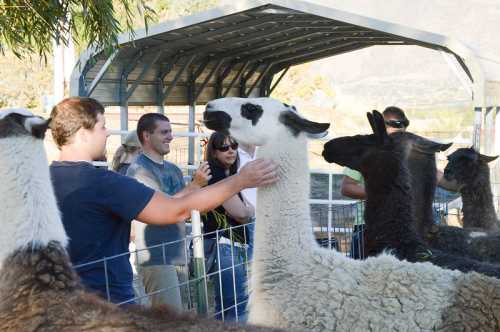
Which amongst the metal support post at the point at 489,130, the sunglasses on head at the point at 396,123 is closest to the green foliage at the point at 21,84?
the metal support post at the point at 489,130

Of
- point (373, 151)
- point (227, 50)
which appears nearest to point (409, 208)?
point (373, 151)

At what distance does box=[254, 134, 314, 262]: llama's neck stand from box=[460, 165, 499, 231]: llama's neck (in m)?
3.01

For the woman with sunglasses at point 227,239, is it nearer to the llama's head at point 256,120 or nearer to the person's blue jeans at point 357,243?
the llama's head at point 256,120

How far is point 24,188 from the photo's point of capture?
2.81 meters

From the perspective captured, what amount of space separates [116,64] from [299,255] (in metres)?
7.93

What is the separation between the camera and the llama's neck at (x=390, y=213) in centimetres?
474

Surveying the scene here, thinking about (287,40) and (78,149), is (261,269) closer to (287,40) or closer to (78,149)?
(78,149)

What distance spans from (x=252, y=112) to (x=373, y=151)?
4.67 ft

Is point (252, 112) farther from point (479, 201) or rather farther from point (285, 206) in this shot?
point (479, 201)

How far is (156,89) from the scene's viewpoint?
1275 cm

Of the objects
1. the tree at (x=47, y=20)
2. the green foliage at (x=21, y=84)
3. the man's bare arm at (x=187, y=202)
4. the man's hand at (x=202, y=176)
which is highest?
the green foliage at (x=21, y=84)

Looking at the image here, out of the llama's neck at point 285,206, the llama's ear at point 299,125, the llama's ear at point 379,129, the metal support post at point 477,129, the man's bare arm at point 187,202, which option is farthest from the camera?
the metal support post at point 477,129

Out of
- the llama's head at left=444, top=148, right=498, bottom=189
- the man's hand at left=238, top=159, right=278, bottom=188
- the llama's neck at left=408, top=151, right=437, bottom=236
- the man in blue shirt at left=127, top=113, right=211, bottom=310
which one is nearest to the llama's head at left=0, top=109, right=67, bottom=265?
the man's hand at left=238, top=159, right=278, bottom=188

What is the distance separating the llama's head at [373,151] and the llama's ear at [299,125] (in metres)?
1.20
